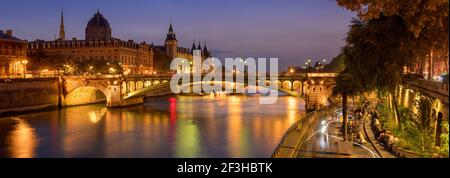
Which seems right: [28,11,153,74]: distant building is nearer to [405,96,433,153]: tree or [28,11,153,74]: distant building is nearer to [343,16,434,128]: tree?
[343,16,434,128]: tree

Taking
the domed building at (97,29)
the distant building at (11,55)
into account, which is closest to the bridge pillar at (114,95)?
the distant building at (11,55)

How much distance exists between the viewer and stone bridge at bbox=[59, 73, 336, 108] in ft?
198

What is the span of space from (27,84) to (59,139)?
2460 centimetres

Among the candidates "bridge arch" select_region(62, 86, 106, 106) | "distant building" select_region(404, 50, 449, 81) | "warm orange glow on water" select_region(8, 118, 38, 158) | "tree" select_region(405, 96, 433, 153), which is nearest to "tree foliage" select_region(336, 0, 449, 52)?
"tree" select_region(405, 96, 433, 153)

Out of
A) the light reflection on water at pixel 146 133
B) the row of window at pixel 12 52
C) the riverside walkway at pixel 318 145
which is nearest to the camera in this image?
the riverside walkway at pixel 318 145

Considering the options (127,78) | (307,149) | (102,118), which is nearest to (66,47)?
(127,78)

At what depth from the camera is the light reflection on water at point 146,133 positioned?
31.9m

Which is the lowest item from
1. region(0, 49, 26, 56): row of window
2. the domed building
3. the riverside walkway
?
the riverside walkway

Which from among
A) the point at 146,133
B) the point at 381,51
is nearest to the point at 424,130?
the point at 381,51

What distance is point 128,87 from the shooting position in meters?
72.8

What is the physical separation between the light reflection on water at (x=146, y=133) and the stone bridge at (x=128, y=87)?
351 centimetres

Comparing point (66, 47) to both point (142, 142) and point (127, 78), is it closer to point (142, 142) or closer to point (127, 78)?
point (127, 78)

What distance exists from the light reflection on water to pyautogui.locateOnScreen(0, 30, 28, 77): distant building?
596 inches

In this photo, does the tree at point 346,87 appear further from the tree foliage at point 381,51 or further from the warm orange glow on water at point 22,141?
the warm orange glow on water at point 22,141
